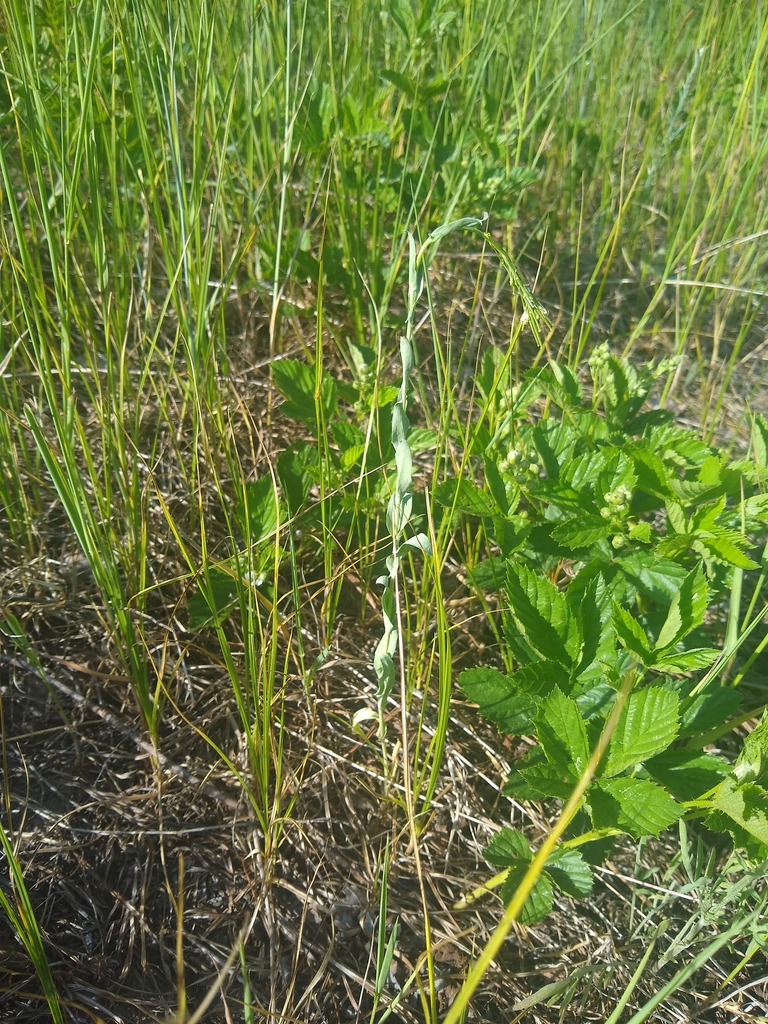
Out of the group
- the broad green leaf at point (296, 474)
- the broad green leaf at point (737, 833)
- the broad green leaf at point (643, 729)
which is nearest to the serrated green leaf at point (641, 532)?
the broad green leaf at point (643, 729)

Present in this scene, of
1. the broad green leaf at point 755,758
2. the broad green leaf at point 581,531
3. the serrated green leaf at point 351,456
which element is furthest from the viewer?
the serrated green leaf at point 351,456

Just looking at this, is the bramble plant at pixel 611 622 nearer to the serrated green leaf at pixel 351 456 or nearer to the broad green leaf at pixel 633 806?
the broad green leaf at pixel 633 806

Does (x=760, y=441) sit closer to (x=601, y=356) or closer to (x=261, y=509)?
(x=601, y=356)

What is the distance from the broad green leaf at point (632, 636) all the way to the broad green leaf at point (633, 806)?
137 millimetres

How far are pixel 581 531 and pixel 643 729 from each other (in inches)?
10.2

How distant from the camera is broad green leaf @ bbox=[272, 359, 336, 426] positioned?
3.62 ft

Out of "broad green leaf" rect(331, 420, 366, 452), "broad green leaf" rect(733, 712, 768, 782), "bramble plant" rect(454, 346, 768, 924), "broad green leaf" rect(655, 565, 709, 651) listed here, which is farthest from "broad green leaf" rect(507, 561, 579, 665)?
"broad green leaf" rect(331, 420, 366, 452)

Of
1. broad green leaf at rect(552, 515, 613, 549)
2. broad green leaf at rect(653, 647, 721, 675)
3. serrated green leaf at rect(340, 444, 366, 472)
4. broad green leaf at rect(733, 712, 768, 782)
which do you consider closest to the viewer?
broad green leaf at rect(733, 712, 768, 782)

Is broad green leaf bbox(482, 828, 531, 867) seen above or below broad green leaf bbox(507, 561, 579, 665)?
below

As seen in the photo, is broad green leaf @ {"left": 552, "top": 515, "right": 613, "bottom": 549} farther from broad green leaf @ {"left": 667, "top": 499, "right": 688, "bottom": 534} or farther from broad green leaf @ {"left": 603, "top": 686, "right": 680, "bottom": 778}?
broad green leaf @ {"left": 603, "top": 686, "right": 680, "bottom": 778}

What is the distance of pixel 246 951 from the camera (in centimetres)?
85

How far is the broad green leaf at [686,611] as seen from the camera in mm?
811

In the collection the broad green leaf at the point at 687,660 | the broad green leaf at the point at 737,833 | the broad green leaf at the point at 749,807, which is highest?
the broad green leaf at the point at 687,660

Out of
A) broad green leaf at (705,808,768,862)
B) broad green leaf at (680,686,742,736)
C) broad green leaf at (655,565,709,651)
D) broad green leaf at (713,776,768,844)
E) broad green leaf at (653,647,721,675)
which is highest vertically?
broad green leaf at (655,565,709,651)
